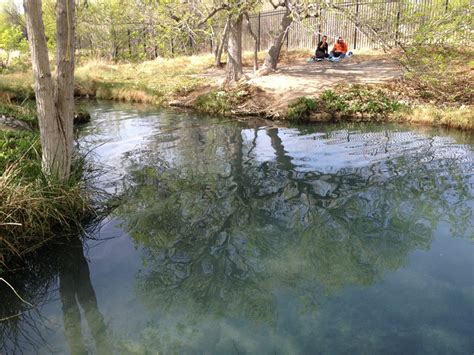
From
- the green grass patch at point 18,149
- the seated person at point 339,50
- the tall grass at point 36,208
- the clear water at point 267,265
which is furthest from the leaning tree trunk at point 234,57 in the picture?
the tall grass at point 36,208

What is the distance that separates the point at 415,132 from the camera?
11789 mm

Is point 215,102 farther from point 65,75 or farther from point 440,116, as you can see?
point 65,75

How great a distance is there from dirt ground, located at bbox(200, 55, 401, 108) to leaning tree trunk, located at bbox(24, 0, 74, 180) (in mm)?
9416

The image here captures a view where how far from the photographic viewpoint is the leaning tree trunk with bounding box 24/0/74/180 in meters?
5.35

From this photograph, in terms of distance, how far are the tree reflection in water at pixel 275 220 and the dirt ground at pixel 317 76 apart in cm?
544

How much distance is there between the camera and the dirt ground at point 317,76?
15086mm

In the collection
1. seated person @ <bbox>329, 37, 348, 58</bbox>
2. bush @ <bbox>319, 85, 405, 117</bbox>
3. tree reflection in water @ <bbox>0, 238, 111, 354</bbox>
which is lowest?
tree reflection in water @ <bbox>0, 238, 111, 354</bbox>

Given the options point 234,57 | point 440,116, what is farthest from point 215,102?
point 440,116

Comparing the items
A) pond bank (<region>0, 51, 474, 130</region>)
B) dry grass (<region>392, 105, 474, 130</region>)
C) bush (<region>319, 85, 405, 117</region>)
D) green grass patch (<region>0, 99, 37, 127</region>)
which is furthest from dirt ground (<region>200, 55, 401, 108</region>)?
green grass patch (<region>0, 99, 37, 127</region>)

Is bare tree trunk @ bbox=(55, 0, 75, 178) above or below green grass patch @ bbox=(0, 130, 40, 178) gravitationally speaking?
above

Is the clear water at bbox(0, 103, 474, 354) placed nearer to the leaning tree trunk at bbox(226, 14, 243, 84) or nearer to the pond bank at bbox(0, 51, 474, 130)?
the pond bank at bbox(0, 51, 474, 130)

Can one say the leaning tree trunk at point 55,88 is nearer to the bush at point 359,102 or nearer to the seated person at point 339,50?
the bush at point 359,102

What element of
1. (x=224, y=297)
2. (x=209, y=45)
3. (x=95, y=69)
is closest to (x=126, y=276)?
(x=224, y=297)

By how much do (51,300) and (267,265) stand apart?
93.9 inches
